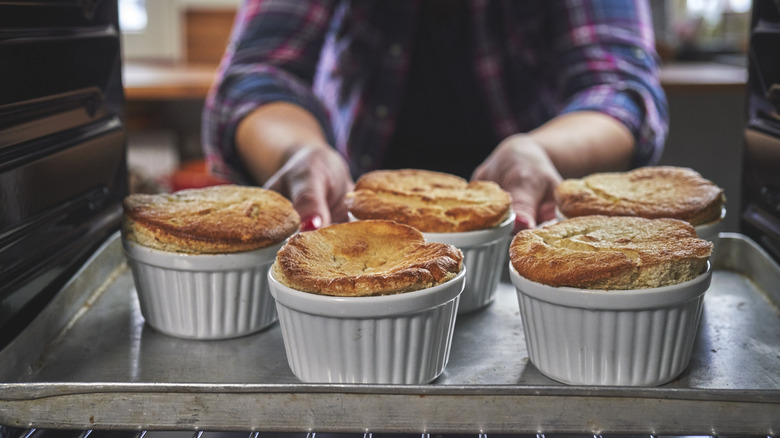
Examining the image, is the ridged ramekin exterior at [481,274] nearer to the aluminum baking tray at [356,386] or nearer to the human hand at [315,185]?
the aluminum baking tray at [356,386]

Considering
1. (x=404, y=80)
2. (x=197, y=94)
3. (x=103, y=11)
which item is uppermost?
(x=103, y=11)

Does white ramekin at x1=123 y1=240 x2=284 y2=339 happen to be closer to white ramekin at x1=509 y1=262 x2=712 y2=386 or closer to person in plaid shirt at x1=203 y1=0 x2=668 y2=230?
white ramekin at x1=509 y1=262 x2=712 y2=386

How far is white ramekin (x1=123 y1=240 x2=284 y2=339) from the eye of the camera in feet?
3.68

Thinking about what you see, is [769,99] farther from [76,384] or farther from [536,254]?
[76,384]

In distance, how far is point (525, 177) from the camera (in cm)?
158

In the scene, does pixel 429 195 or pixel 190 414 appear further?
pixel 429 195

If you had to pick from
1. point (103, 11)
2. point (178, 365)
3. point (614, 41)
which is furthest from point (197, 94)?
point (178, 365)

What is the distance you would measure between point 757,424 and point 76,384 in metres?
0.75

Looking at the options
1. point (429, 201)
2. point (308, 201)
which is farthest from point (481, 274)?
point (308, 201)

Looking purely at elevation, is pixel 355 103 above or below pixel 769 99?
below

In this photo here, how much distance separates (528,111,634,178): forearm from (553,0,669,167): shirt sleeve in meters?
0.04

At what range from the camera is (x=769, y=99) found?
121 cm

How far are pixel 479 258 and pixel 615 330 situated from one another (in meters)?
0.32

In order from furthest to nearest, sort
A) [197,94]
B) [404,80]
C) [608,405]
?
[197,94]
[404,80]
[608,405]
